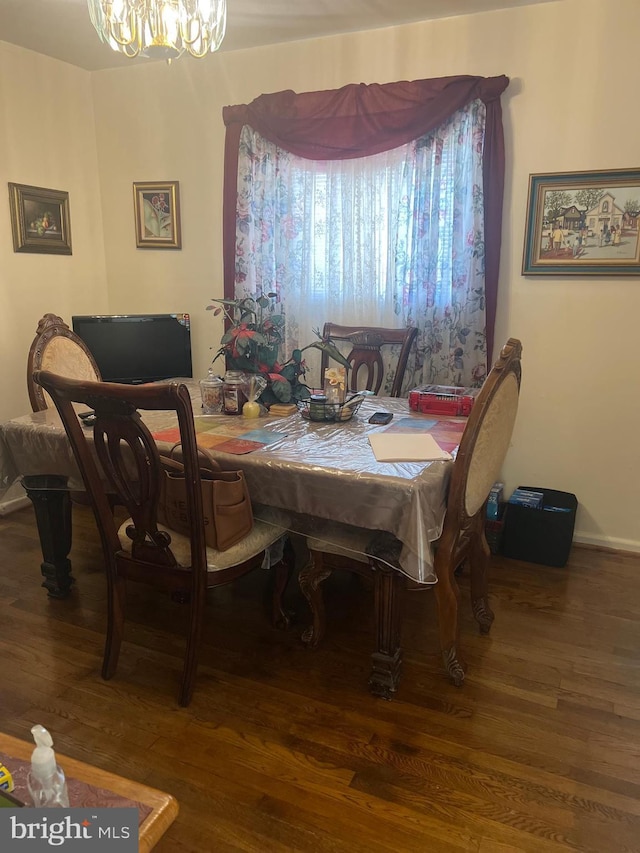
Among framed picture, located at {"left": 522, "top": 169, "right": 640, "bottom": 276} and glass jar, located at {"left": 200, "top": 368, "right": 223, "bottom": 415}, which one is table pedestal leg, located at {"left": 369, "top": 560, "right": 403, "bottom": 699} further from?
framed picture, located at {"left": 522, "top": 169, "right": 640, "bottom": 276}

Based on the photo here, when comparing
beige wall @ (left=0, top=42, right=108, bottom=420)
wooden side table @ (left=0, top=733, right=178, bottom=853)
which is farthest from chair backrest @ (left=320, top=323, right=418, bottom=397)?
wooden side table @ (left=0, top=733, right=178, bottom=853)

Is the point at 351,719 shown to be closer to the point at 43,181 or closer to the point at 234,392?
the point at 234,392

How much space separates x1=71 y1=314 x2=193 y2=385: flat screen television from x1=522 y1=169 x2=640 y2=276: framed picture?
6.29ft

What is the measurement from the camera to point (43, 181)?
138 inches

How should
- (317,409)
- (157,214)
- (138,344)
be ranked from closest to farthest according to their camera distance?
(317,409), (138,344), (157,214)

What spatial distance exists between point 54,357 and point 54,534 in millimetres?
754

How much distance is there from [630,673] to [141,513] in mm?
1719

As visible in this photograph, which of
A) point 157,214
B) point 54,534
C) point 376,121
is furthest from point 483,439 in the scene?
point 157,214

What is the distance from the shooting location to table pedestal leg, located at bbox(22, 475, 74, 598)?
2.41 m

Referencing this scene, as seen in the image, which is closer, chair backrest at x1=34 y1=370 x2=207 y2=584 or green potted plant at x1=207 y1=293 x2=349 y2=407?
chair backrest at x1=34 y1=370 x2=207 y2=584

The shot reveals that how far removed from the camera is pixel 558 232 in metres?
2.86

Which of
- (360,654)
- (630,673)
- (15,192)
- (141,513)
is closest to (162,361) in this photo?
(15,192)

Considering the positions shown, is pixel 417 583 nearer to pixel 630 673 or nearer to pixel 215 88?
pixel 630 673

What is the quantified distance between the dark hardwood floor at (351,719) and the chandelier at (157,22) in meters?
2.03
